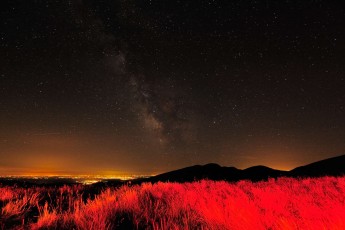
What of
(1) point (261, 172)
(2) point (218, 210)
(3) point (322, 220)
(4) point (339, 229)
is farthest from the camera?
(1) point (261, 172)

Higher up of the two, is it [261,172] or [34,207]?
[261,172]

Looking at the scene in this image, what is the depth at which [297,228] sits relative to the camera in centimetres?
313

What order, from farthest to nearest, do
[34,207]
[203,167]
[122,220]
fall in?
[203,167]
[34,207]
[122,220]

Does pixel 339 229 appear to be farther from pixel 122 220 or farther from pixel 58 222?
pixel 58 222

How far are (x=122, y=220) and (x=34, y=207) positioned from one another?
→ 4.26 m

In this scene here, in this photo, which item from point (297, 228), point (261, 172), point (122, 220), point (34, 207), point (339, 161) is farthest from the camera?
point (261, 172)

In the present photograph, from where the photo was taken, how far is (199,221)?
471cm

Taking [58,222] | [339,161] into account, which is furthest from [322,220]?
[339,161]

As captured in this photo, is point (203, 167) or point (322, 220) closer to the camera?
point (322, 220)

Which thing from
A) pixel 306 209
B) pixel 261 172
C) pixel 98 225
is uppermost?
pixel 261 172

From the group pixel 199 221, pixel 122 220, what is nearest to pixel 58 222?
pixel 122 220

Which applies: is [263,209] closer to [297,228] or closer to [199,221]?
[199,221]

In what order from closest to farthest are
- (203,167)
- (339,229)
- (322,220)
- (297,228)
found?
(339,229) < (297,228) < (322,220) < (203,167)

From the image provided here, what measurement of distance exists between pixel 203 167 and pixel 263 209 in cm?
4575
